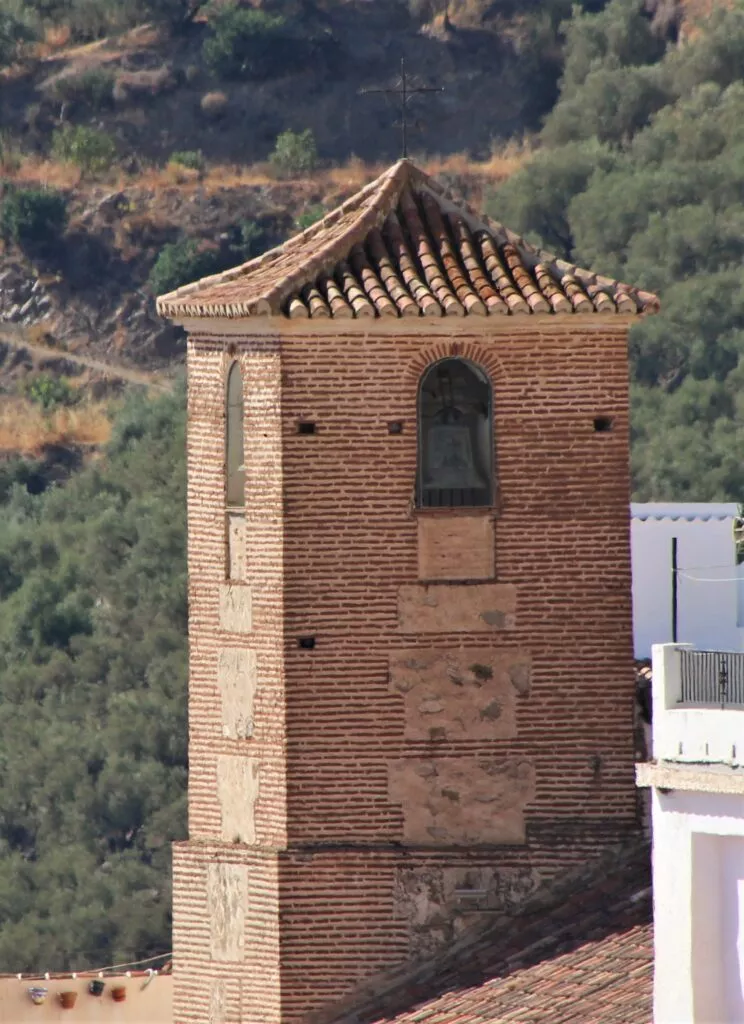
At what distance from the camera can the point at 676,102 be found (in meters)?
66.7

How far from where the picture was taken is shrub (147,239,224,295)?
221ft

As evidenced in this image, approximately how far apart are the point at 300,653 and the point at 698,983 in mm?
4401

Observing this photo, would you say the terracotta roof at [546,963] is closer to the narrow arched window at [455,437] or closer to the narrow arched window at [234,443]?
the narrow arched window at [455,437]

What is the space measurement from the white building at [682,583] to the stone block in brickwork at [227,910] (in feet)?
10.1

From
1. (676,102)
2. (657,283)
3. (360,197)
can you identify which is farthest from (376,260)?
(676,102)

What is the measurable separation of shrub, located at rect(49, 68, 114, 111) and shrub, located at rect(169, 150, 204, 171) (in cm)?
310

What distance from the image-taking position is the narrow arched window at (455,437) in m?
20.5

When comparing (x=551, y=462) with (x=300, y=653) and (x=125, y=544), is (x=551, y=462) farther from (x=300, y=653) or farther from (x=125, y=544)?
(x=125, y=544)

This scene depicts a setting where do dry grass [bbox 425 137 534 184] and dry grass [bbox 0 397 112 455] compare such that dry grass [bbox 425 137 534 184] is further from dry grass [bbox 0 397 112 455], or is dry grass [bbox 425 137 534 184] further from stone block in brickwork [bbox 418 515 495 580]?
stone block in brickwork [bbox 418 515 495 580]

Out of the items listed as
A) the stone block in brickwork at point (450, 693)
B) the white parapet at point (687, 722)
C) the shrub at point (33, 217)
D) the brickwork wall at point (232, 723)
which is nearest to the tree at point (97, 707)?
the shrub at point (33, 217)

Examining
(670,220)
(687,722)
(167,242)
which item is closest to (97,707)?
(670,220)

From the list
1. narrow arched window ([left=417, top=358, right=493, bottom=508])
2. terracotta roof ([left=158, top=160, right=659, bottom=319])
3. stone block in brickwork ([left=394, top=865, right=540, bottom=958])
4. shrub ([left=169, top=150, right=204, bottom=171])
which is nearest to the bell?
narrow arched window ([left=417, top=358, right=493, bottom=508])

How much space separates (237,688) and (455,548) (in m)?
1.51

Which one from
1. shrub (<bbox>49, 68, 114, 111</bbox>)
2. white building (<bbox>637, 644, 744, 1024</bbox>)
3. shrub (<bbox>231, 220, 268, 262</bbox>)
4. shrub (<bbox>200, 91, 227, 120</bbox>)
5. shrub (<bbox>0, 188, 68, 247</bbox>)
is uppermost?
shrub (<bbox>49, 68, 114, 111</bbox>)
